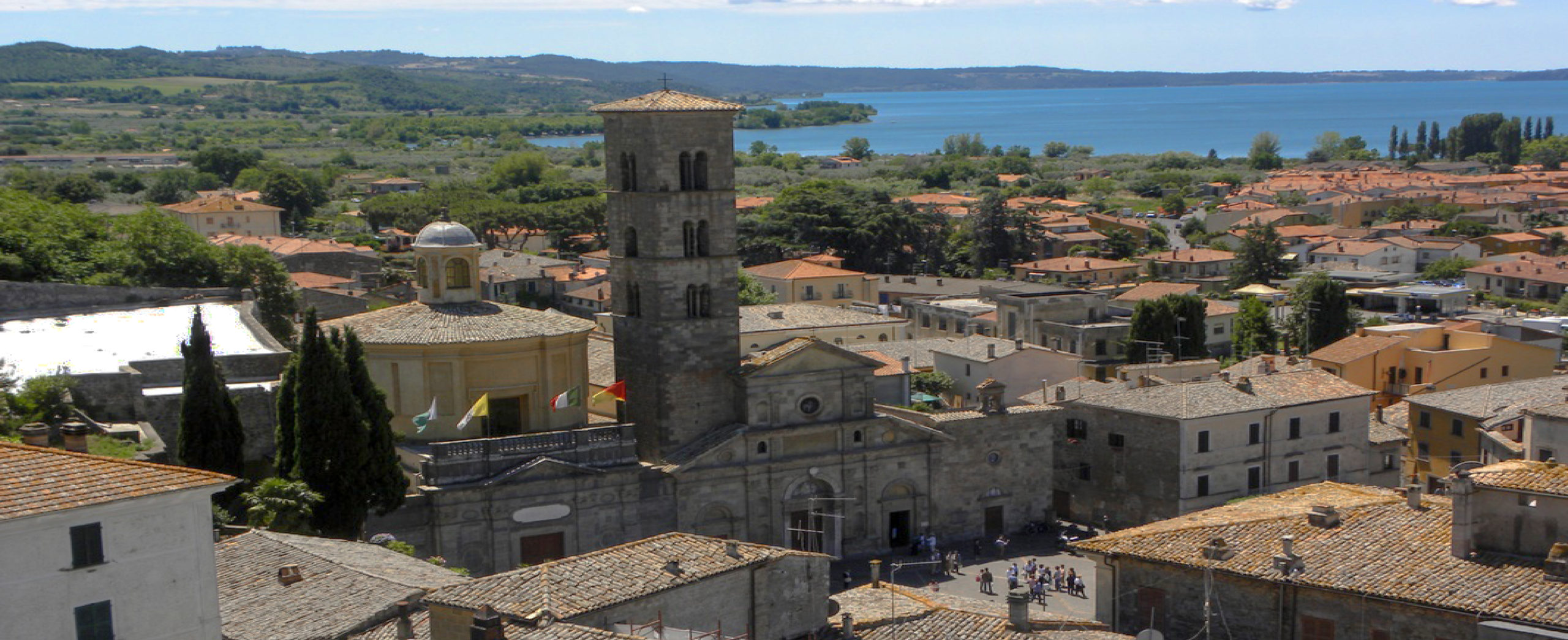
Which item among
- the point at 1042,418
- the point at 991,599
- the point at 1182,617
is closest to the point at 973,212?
the point at 1042,418

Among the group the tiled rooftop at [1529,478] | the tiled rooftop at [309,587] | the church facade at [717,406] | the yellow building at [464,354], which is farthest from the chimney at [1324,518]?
the yellow building at [464,354]

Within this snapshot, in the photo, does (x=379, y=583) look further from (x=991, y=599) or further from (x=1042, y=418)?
(x=1042, y=418)

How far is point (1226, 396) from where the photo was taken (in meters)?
48.1

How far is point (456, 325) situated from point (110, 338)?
900 cm

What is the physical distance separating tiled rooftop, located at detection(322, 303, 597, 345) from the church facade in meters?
2.31

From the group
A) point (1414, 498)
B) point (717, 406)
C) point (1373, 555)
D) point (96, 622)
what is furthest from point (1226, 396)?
Answer: point (96, 622)

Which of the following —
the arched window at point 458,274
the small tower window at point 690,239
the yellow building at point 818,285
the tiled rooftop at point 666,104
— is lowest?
the yellow building at point 818,285

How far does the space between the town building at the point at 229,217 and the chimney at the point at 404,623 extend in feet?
286

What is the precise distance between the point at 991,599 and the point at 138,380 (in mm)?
19377

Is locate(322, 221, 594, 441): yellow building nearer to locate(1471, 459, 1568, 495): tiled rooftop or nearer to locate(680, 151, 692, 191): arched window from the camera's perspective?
locate(680, 151, 692, 191): arched window

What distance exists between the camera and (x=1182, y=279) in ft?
353

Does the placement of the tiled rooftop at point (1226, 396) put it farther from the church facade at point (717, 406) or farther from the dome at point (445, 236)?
the dome at point (445, 236)

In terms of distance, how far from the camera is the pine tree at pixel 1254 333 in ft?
250

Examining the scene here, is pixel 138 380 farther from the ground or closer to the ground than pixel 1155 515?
farther from the ground
